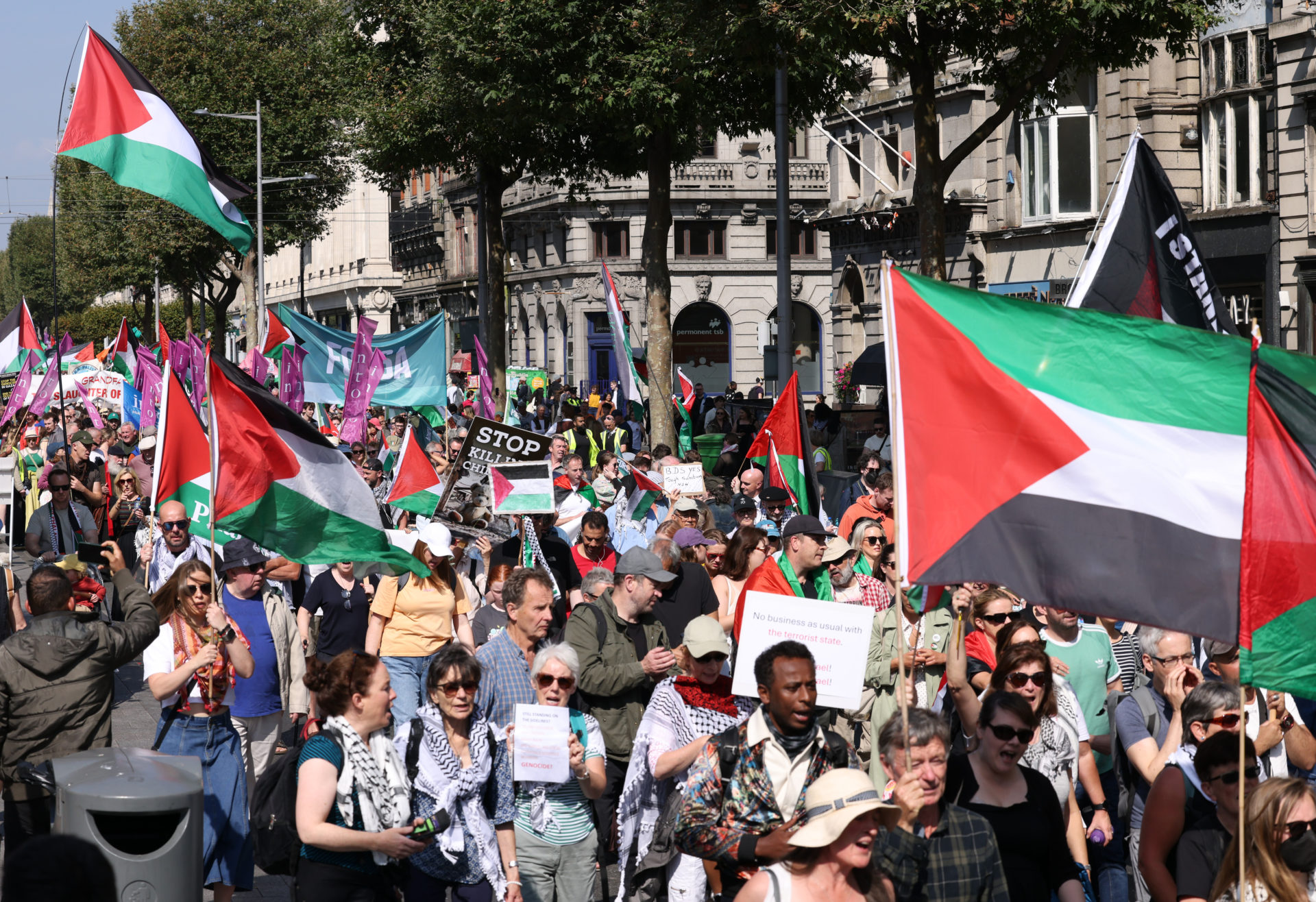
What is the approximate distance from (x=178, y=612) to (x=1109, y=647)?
4277 mm

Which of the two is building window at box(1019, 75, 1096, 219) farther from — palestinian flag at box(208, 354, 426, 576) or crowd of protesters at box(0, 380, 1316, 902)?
palestinian flag at box(208, 354, 426, 576)

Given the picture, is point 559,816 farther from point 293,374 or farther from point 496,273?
point 496,273

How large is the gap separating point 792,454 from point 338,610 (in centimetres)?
430

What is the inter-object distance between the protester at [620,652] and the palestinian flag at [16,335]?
1546cm

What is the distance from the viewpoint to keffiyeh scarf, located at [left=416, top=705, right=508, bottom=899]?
226 inches

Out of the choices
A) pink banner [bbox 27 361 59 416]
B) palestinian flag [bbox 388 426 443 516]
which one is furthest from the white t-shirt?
pink banner [bbox 27 361 59 416]

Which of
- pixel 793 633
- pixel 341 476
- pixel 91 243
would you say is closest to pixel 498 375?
pixel 341 476

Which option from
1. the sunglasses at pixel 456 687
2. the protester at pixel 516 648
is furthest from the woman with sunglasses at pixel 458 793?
the protester at pixel 516 648

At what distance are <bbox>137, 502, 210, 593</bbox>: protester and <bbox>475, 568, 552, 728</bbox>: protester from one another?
2596mm

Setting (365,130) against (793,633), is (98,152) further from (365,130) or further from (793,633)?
(365,130)

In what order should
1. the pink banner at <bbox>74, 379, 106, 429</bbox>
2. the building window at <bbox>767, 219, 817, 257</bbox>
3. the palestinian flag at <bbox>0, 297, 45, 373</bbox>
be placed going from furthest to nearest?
the building window at <bbox>767, 219, 817, 257</bbox> → the pink banner at <bbox>74, 379, 106, 429</bbox> → the palestinian flag at <bbox>0, 297, 45, 373</bbox>

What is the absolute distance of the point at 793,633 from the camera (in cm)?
638

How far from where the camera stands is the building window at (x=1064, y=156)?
3058 cm

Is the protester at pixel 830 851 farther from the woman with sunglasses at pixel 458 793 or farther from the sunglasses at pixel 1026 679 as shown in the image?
the sunglasses at pixel 1026 679
